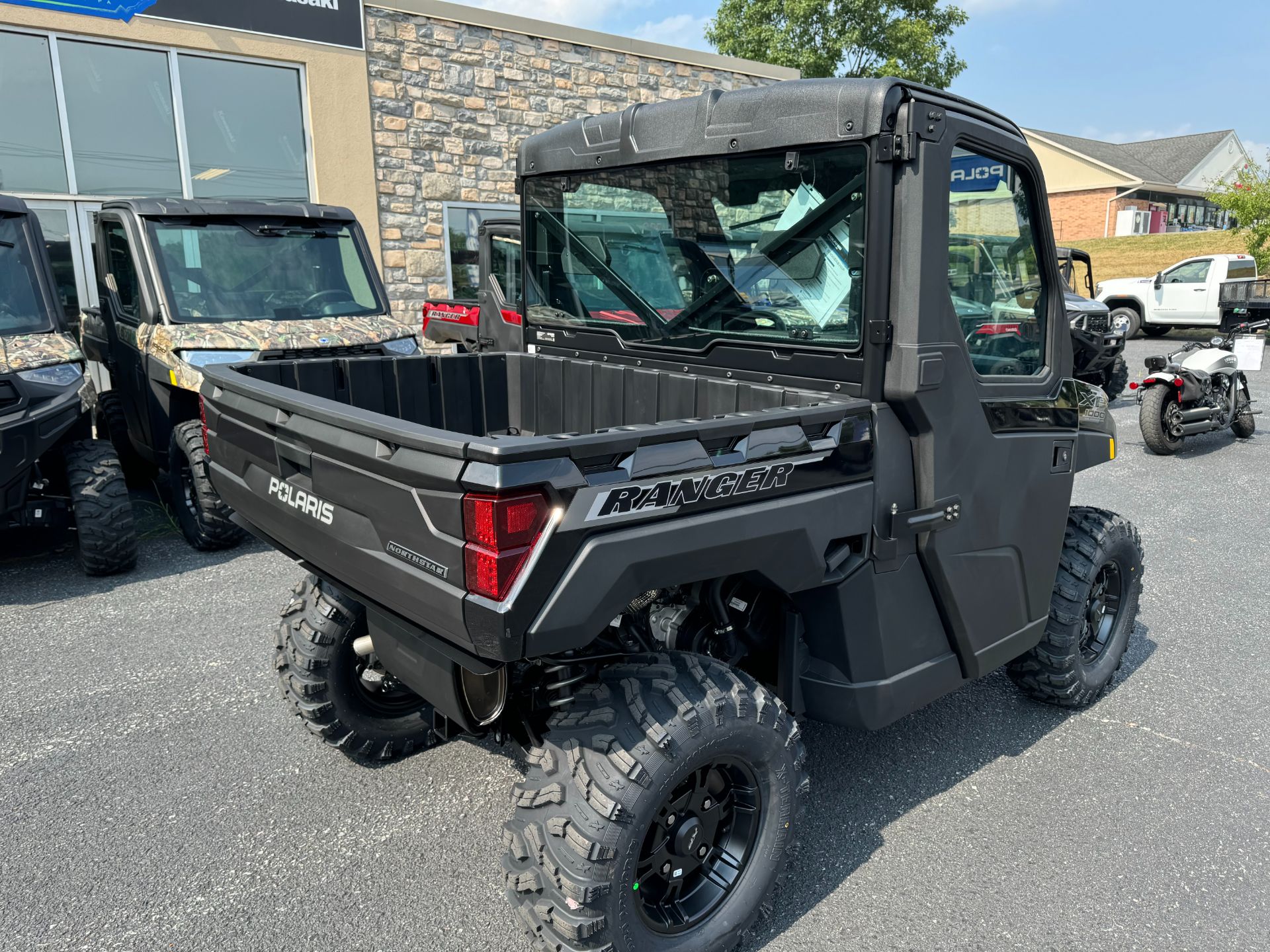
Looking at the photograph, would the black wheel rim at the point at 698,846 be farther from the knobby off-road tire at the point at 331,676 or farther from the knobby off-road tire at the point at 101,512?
the knobby off-road tire at the point at 101,512

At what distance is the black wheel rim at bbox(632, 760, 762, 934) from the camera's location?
2.34 metres

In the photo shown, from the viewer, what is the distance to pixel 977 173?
2658 millimetres

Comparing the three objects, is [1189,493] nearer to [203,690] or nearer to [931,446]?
[931,446]

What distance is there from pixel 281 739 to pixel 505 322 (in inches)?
242

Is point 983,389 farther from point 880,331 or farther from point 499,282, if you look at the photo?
point 499,282

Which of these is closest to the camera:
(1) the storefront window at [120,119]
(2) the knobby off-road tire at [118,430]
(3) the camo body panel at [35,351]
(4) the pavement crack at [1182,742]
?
(4) the pavement crack at [1182,742]

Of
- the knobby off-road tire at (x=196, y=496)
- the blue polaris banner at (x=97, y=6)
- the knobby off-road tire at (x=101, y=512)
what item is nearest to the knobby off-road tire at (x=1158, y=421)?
the knobby off-road tire at (x=196, y=496)

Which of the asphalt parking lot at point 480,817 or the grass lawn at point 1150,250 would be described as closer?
the asphalt parking lot at point 480,817

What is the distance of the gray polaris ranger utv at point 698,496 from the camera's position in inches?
80.3

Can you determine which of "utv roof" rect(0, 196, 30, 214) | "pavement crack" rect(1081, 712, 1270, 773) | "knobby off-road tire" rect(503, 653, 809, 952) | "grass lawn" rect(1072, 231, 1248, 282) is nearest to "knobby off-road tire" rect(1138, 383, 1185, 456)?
"pavement crack" rect(1081, 712, 1270, 773)

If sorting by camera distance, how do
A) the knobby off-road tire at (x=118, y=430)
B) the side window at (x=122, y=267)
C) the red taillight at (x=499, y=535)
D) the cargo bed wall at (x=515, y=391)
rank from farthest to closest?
the knobby off-road tire at (x=118, y=430)
the side window at (x=122, y=267)
the cargo bed wall at (x=515, y=391)
the red taillight at (x=499, y=535)

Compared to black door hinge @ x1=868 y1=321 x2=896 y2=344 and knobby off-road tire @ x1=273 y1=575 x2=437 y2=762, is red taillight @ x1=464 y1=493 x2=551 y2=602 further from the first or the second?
knobby off-road tire @ x1=273 y1=575 x2=437 y2=762

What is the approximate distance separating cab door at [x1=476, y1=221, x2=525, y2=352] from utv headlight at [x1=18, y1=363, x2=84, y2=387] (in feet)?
13.8

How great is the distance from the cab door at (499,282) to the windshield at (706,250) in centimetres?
553
